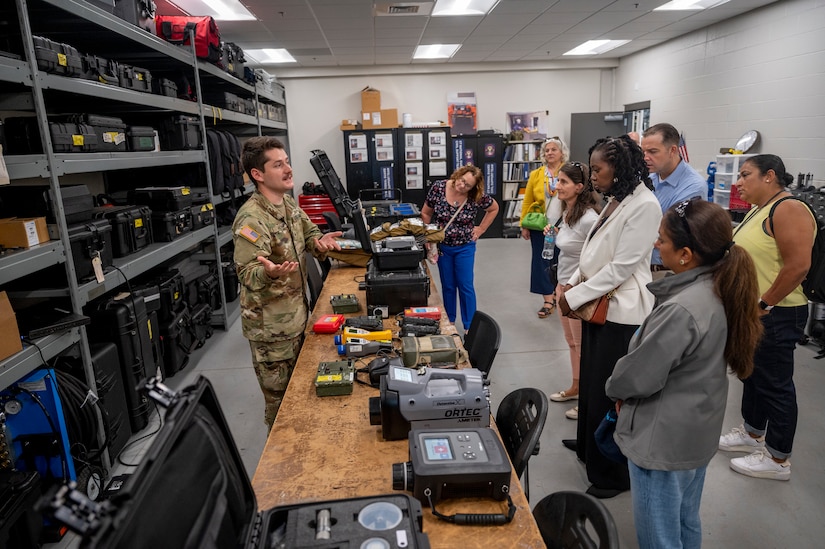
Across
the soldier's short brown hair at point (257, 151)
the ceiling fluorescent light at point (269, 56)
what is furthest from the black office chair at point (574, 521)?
the ceiling fluorescent light at point (269, 56)

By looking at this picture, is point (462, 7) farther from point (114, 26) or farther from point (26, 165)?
point (26, 165)

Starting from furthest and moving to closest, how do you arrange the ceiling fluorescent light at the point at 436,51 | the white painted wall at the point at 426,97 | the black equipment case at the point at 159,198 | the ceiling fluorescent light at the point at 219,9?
the white painted wall at the point at 426,97, the ceiling fluorescent light at the point at 436,51, the ceiling fluorescent light at the point at 219,9, the black equipment case at the point at 159,198

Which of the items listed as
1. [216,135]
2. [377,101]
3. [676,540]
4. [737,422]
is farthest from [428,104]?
[676,540]

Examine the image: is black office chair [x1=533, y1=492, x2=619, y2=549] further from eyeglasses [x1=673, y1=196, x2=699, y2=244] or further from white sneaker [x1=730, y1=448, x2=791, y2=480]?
white sneaker [x1=730, y1=448, x2=791, y2=480]

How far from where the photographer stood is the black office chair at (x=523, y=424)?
4.95 ft

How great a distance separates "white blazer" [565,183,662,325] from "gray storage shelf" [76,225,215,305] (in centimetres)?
239

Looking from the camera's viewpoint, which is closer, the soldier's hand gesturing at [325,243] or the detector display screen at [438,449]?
the detector display screen at [438,449]

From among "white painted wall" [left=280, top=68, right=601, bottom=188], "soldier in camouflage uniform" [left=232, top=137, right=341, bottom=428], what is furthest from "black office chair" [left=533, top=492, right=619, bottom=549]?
"white painted wall" [left=280, top=68, right=601, bottom=188]

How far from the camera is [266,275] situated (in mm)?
2141

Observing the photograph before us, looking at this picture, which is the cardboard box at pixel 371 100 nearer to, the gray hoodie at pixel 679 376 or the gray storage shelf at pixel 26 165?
the gray storage shelf at pixel 26 165

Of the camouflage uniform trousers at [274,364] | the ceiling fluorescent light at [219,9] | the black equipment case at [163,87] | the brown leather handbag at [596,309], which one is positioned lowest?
the camouflage uniform trousers at [274,364]

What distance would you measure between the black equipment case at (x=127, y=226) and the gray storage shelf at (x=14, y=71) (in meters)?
0.94

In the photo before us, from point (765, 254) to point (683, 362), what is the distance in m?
1.22

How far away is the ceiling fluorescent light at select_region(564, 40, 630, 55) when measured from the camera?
7420mm
